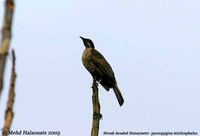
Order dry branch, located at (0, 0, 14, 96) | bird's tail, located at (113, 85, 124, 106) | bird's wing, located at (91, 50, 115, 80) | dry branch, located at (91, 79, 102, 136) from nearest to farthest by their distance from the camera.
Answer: dry branch, located at (0, 0, 14, 96)
dry branch, located at (91, 79, 102, 136)
bird's tail, located at (113, 85, 124, 106)
bird's wing, located at (91, 50, 115, 80)

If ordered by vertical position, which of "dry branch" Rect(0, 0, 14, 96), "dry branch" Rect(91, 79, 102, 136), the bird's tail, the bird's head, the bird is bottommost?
"dry branch" Rect(0, 0, 14, 96)

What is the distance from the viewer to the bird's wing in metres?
11.4

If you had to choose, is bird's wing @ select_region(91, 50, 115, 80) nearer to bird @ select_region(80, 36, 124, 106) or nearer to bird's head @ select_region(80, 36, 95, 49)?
bird @ select_region(80, 36, 124, 106)

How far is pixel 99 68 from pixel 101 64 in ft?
0.76

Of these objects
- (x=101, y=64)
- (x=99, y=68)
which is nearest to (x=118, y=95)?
(x=99, y=68)

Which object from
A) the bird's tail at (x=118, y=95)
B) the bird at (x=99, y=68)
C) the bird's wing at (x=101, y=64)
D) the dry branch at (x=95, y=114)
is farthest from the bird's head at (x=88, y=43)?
the dry branch at (x=95, y=114)

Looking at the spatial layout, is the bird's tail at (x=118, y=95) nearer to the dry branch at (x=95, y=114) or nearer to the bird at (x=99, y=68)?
the bird at (x=99, y=68)

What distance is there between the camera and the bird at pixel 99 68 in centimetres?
1092

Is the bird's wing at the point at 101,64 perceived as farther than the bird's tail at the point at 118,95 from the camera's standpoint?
Yes

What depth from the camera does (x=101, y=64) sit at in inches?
470

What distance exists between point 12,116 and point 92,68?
1012 centimetres

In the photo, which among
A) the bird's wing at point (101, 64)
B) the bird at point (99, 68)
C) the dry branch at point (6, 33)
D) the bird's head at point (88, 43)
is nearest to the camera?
the dry branch at point (6, 33)

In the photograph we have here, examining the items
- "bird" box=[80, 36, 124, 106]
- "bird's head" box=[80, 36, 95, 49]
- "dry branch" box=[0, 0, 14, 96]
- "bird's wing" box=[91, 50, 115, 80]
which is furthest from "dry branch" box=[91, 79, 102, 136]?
"bird's head" box=[80, 36, 95, 49]

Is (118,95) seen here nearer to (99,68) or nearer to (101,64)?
(99,68)
